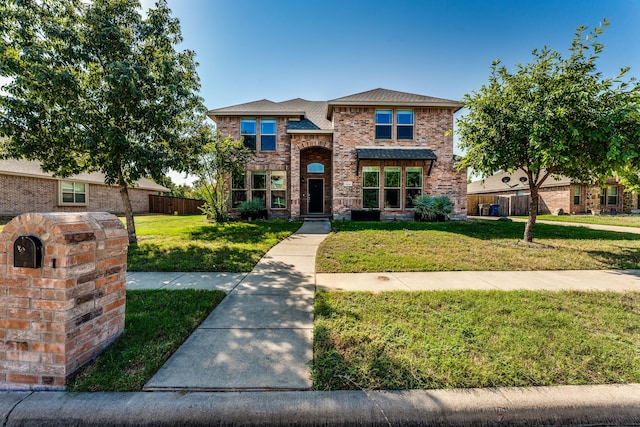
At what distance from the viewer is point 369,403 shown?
188 centimetres

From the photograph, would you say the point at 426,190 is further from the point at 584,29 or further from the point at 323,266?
the point at 323,266

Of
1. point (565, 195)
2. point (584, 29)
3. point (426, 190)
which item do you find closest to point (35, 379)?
point (584, 29)

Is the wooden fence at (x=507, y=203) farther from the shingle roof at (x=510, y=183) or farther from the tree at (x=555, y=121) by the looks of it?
the tree at (x=555, y=121)

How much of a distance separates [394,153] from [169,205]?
22436mm

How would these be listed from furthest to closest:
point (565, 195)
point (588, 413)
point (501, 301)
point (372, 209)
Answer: point (565, 195), point (372, 209), point (501, 301), point (588, 413)

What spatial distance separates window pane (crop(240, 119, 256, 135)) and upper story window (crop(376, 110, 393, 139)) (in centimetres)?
687

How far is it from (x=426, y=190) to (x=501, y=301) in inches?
424

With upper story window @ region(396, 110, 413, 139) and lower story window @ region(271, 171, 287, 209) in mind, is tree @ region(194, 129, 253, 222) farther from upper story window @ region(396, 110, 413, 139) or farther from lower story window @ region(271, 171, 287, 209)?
upper story window @ region(396, 110, 413, 139)

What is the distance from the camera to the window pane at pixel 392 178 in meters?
13.7

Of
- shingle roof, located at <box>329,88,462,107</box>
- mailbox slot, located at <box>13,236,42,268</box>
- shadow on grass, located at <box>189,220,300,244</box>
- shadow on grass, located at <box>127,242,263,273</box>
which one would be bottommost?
shadow on grass, located at <box>127,242,263,273</box>

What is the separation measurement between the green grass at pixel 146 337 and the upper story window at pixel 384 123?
12.1m

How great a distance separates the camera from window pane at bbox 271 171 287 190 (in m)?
14.8

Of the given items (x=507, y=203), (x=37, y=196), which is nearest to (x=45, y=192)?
(x=37, y=196)

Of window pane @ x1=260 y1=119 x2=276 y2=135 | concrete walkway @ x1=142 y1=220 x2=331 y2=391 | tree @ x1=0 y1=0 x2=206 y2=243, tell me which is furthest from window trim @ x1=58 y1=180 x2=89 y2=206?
concrete walkway @ x1=142 y1=220 x2=331 y2=391
